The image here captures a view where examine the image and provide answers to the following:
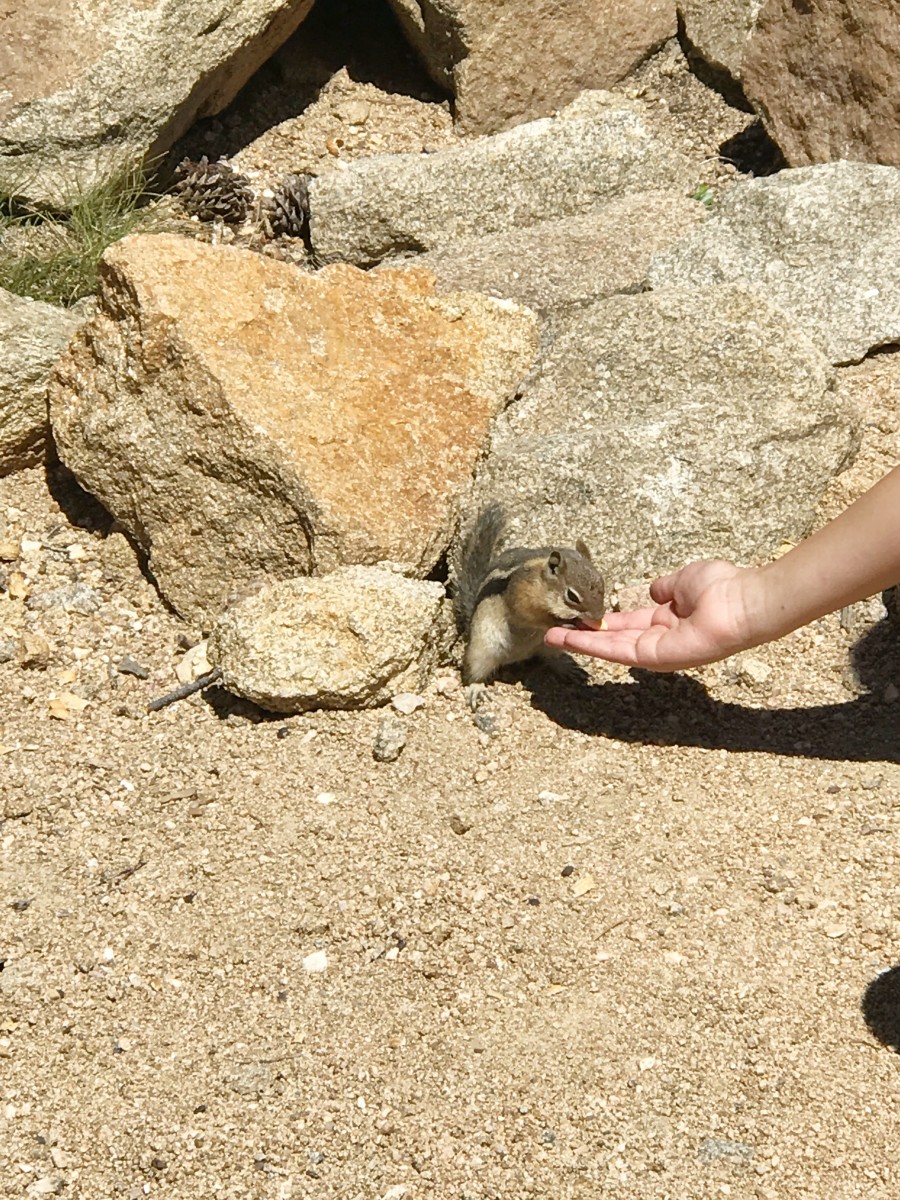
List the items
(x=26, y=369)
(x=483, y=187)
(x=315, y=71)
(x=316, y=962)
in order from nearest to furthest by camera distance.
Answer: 1. (x=316, y=962)
2. (x=26, y=369)
3. (x=483, y=187)
4. (x=315, y=71)

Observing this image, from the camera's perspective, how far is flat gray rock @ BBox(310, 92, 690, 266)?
6.55 metres

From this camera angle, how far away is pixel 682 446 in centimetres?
506

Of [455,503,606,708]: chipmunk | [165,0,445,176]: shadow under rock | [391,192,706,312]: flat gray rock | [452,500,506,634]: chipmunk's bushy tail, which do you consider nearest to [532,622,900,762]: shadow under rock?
[455,503,606,708]: chipmunk

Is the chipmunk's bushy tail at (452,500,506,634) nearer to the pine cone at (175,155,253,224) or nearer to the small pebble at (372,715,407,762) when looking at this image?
the small pebble at (372,715,407,762)

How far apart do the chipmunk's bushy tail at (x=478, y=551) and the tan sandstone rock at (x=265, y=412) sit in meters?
0.12

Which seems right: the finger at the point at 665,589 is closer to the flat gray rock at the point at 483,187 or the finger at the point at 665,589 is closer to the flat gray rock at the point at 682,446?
the flat gray rock at the point at 682,446

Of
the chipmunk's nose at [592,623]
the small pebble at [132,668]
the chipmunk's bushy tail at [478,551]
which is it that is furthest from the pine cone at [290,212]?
the chipmunk's nose at [592,623]

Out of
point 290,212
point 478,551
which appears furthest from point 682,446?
point 290,212

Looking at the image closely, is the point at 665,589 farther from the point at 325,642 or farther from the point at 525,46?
the point at 525,46

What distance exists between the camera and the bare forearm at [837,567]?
348cm

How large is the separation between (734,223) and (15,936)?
4054 mm

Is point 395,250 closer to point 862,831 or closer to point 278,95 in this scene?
point 278,95

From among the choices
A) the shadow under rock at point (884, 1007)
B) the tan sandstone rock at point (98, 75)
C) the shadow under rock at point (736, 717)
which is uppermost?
the tan sandstone rock at point (98, 75)

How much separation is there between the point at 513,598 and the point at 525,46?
12.2ft
